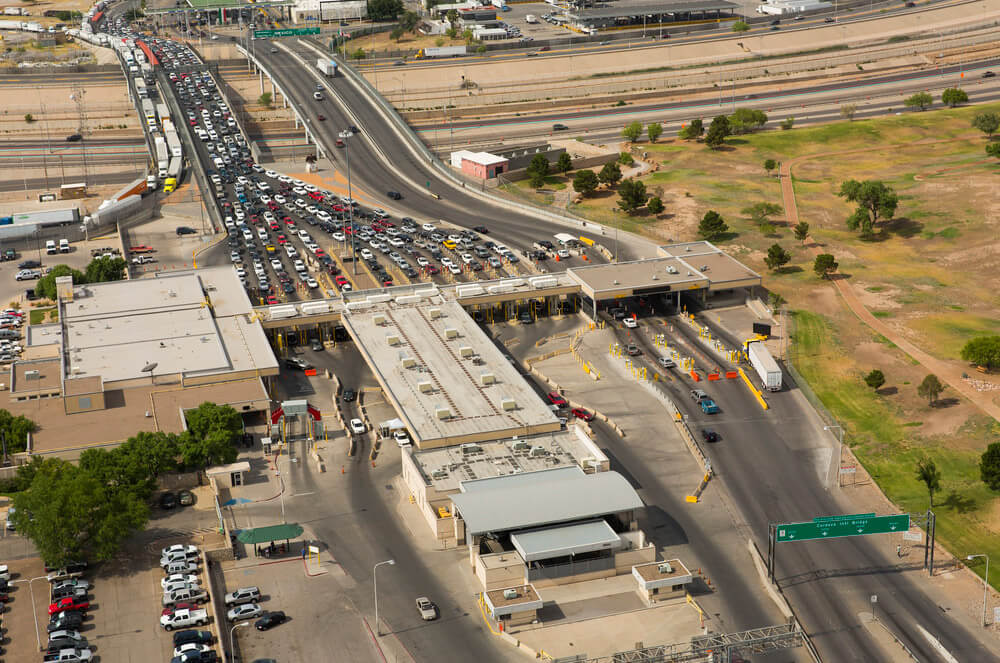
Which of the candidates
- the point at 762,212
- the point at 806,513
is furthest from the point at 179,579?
the point at 762,212

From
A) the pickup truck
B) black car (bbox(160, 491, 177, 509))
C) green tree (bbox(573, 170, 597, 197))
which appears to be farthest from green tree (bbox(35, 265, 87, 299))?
green tree (bbox(573, 170, 597, 197))

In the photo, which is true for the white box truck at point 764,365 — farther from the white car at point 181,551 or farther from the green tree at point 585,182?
the green tree at point 585,182

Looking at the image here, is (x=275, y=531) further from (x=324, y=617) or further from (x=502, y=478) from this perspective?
(x=502, y=478)

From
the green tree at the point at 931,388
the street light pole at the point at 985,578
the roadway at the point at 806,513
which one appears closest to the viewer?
the roadway at the point at 806,513

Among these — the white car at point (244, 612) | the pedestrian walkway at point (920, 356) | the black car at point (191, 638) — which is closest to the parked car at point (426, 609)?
the white car at point (244, 612)

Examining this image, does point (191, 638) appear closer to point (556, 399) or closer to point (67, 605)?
point (67, 605)
